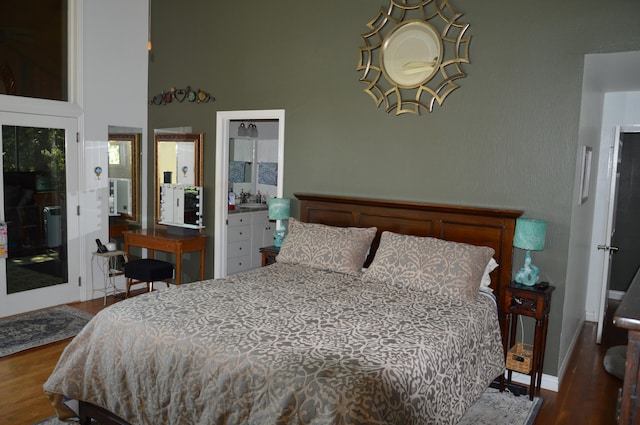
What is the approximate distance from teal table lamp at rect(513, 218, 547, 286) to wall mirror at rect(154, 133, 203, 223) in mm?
3422

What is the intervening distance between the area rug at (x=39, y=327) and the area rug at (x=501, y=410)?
131cm

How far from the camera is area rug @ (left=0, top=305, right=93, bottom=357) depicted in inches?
157

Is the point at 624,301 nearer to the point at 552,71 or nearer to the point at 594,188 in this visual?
the point at 552,71

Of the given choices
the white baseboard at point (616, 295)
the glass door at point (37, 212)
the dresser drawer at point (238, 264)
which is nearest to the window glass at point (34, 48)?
the glass door at point (37, 212)

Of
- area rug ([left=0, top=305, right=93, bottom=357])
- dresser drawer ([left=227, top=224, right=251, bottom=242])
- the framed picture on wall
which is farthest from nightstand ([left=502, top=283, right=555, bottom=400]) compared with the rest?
area rug ([left=0, top=305, right=93, bottom=357])

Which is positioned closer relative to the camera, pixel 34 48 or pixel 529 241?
pixel 529 241

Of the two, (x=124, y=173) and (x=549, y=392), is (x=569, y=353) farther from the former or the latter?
(x=124, y=173)

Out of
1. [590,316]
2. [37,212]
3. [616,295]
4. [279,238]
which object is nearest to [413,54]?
[279,238]

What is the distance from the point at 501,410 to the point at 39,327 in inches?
153

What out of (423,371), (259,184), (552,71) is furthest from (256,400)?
(259,184)

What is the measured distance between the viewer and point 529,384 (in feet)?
11.8

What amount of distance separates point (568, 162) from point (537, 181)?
238mm

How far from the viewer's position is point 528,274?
339 centimetres

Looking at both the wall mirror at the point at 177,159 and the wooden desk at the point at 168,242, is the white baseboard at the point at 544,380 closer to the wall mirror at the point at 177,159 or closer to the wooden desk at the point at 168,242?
the wooden desk at the point at 168,242
